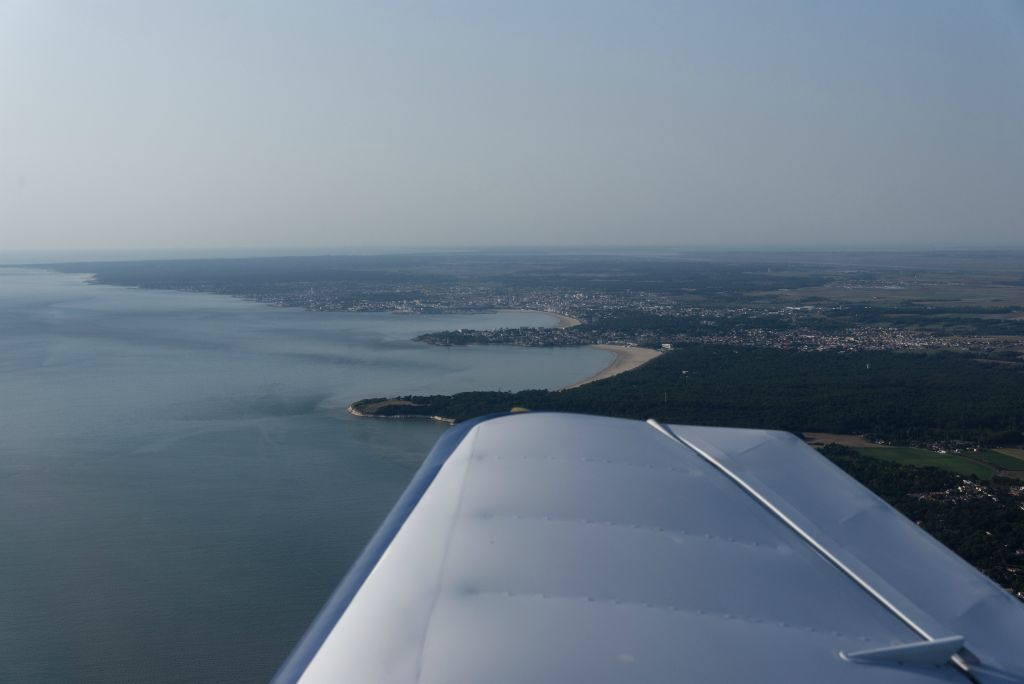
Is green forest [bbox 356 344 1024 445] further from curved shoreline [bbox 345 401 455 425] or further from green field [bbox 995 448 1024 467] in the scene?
green field [bbox 995 448 1024 467]

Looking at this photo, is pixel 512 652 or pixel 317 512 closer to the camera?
pixel 512 652

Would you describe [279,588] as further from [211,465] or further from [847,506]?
[847,506]

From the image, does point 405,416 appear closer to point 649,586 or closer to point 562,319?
point 649,586

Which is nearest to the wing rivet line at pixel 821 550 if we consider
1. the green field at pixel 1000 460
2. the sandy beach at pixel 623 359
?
the green field at pixel 1000 460

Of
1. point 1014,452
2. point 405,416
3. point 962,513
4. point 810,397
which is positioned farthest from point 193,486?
point 1014,452

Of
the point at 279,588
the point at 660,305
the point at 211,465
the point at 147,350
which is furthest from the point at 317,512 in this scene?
the point at 660,305

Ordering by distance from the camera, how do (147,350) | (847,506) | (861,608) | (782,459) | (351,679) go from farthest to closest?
(147,350)
(782,459)
(847,506)
(861,608)
(351,679)

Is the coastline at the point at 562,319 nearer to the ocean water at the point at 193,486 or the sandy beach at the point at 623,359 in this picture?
the sandy beach at the point at 623,359

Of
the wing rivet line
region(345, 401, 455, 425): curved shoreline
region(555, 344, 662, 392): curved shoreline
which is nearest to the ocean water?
region(345, 401, 455, 425): curved shoreline
